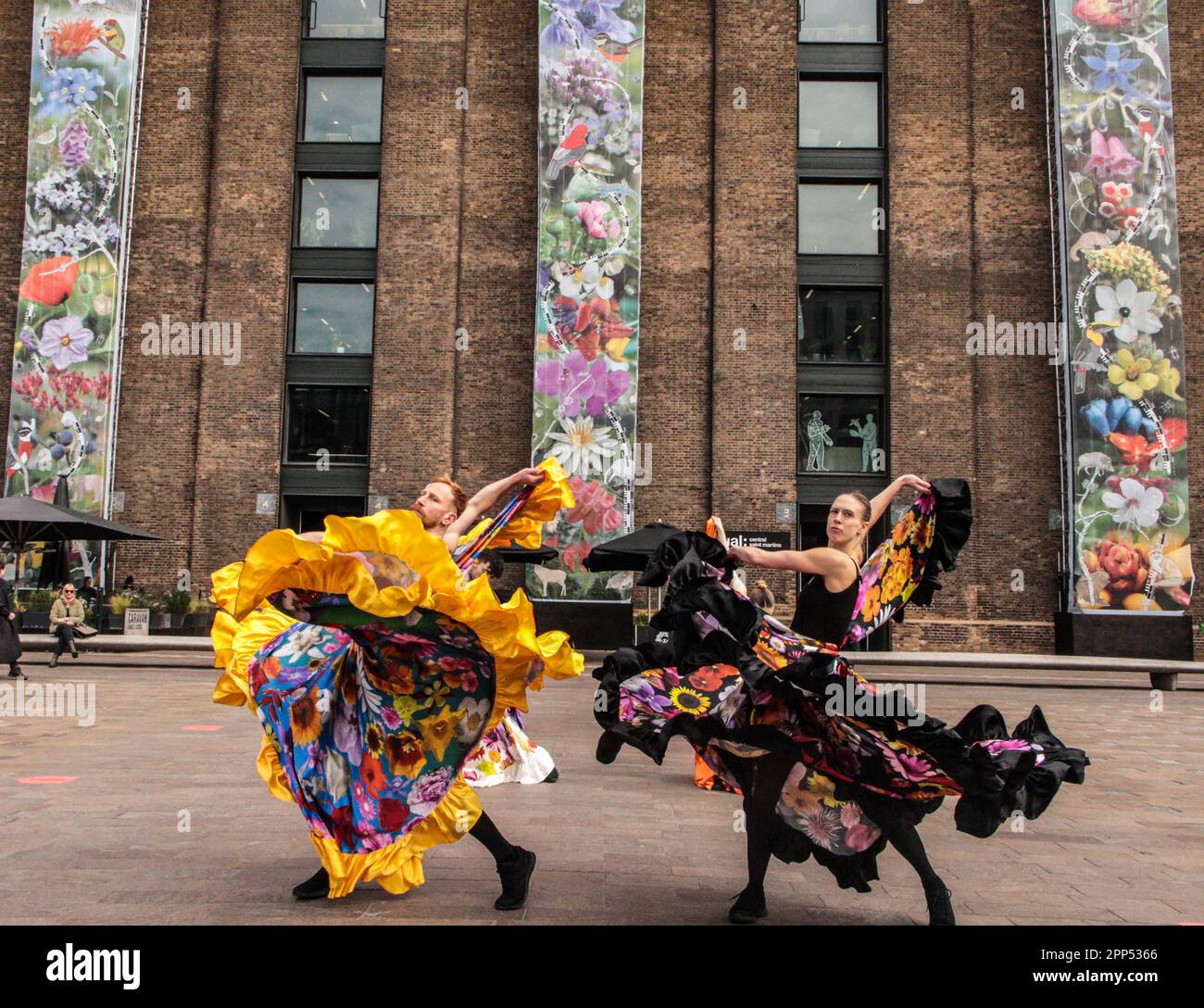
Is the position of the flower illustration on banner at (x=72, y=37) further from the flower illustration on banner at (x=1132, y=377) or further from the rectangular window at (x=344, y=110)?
the flower illustration on banner at (x=1132, y=377)

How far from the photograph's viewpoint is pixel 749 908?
4469 mm

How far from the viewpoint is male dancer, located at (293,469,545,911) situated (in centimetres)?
460

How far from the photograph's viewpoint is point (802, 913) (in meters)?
4.67

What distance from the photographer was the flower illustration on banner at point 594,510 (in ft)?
77.6

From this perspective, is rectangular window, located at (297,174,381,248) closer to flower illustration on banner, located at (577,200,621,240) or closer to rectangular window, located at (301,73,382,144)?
rectangular window, located at (301,73,382,144)

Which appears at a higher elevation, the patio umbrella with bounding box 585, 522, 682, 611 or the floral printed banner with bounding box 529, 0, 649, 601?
the floral printed banner with bounding box 529, 0, 649, 601

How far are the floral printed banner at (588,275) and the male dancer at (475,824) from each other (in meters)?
18.5

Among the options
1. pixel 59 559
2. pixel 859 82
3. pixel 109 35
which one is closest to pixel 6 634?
pixel 59 559

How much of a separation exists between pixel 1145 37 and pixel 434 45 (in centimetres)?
1630

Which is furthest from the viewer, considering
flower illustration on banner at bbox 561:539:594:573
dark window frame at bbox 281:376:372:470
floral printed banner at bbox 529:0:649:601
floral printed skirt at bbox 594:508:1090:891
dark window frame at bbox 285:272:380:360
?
dark window frame at bbox 285:272:380:360

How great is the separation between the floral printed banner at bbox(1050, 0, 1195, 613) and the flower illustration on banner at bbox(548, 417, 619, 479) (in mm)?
10094

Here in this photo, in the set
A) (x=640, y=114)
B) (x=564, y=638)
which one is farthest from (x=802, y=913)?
(x=640, y=114)

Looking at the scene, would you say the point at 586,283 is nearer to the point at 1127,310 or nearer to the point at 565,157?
the point at 565,157

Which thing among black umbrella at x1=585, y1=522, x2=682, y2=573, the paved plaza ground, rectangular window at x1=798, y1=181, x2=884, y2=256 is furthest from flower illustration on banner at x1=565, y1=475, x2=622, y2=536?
the paved plaza ground
